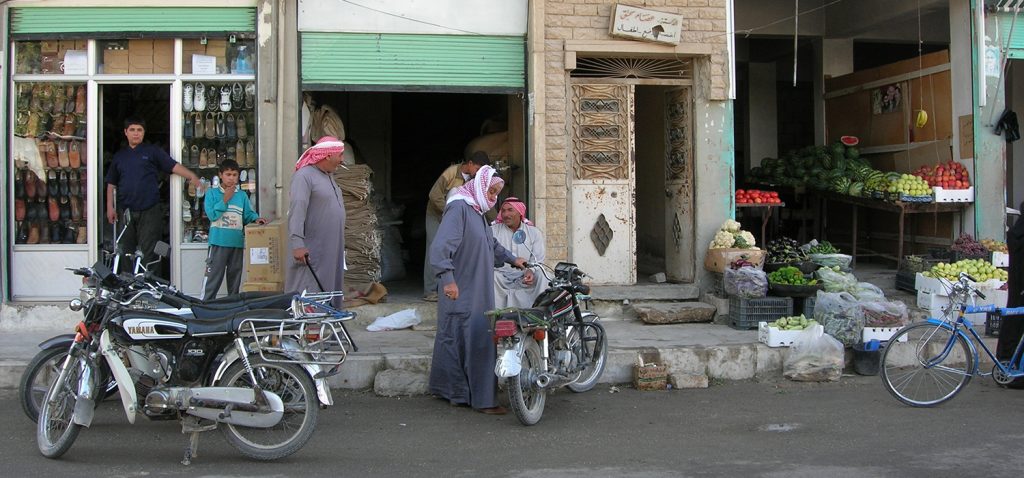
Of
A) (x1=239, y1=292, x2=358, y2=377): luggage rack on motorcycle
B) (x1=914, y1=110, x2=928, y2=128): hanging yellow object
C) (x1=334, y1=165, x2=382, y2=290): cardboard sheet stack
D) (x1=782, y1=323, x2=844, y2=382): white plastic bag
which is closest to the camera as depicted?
(x1=239, y1=292, x2=358, y2=377): luggage rack on motorcycle

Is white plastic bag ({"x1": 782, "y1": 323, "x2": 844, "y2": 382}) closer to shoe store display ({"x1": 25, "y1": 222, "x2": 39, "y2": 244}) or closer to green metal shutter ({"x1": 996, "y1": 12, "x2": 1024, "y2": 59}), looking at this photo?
green metal shutter ({"x1": 996, "y1": 12, "x2": 1024, "y2": 59})

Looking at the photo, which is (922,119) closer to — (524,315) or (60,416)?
(524,315)

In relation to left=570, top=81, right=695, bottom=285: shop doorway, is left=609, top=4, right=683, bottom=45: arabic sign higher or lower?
higher

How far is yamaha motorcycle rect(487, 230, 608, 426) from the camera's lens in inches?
255

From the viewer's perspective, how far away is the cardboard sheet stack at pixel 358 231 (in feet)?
32.9

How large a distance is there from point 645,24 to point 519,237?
311 centimetres

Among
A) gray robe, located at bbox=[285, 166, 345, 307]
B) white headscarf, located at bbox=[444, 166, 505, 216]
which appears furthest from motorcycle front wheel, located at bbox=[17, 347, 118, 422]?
white headscarf, located at bbox=[444, 166, 505, 216]

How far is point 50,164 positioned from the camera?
9500 millimetres

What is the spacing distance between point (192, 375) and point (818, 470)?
3.72 meters

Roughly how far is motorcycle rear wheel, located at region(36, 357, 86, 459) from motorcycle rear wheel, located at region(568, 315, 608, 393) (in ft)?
11.6

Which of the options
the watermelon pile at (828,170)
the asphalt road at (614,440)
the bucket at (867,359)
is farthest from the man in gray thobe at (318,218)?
the watermelon pile at (828,170)

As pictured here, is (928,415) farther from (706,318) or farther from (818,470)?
(706,318)

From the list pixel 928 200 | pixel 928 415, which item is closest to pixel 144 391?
pixel 928 415

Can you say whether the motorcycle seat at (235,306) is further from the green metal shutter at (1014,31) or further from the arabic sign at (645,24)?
the green metal shutter at (1014,31)
